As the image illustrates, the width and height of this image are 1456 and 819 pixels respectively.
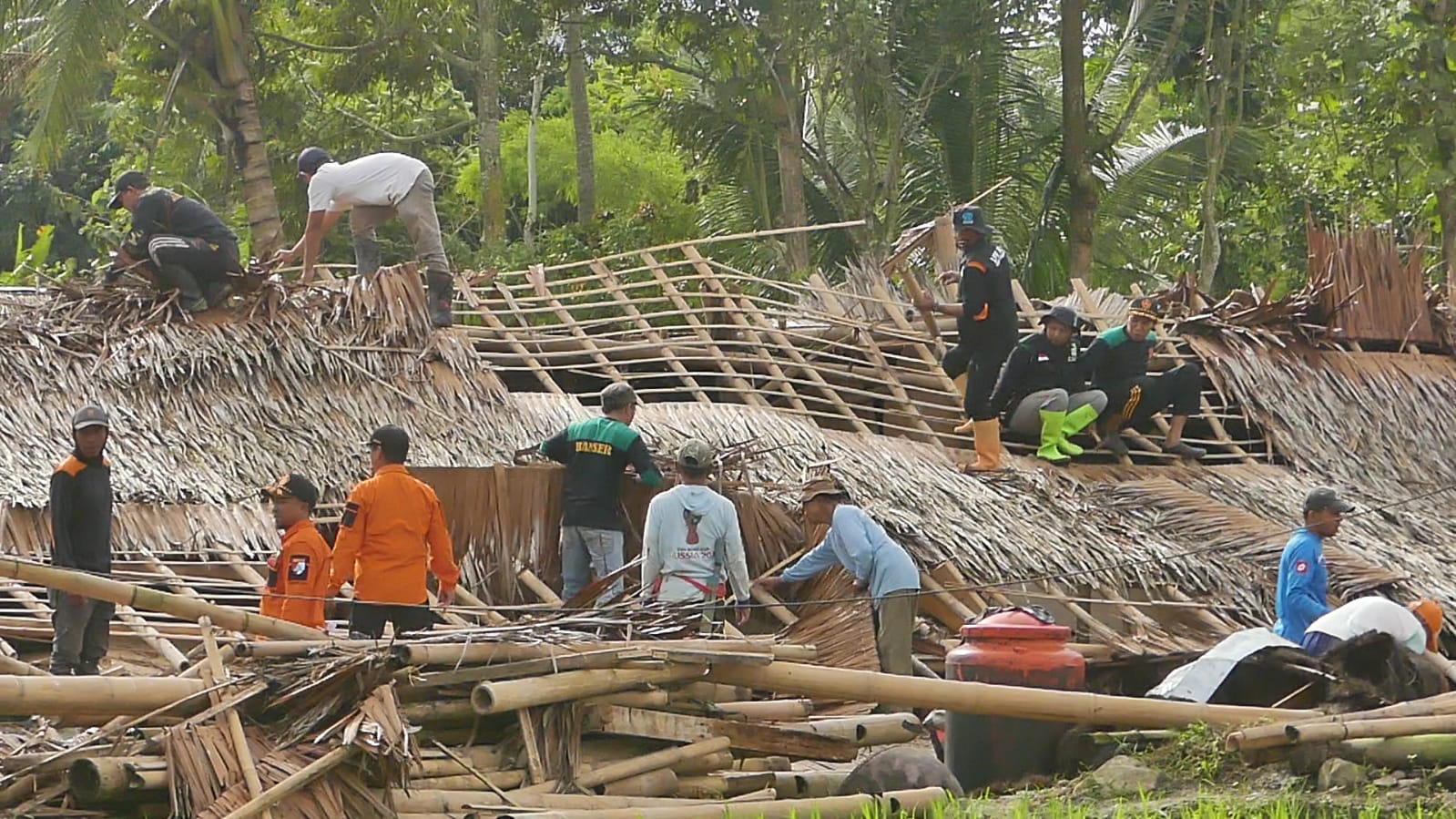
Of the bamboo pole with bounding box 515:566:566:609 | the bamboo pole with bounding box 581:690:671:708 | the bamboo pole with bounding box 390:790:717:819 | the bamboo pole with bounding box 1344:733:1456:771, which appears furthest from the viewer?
the bamboo pole with bounding box 515:566:566:609

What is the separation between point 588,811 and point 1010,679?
2.33m

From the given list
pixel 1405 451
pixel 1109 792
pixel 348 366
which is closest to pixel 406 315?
pixel 348 366

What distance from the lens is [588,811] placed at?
6363 mm

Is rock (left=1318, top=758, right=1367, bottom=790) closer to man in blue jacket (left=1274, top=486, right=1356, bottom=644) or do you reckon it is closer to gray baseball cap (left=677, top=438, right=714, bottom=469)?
man in blue jacket (left=1274, top=486, right=1356, bottom=644)

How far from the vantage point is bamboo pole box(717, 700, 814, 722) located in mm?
7484

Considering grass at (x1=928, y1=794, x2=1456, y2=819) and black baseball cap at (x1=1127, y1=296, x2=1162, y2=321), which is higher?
black baseball cap at (x1=1127, y1=296, x2=1162, y2=321)

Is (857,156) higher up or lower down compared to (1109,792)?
higher up

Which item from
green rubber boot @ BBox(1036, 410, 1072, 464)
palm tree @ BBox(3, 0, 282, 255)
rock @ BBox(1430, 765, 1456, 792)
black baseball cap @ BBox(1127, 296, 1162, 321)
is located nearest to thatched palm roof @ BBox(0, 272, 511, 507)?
green rubber boot @ BBox(1036, 410, 1072, 464)

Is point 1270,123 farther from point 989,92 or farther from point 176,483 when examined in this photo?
point 176,483

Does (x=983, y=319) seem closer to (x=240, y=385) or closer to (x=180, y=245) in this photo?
(x=240, y=385)

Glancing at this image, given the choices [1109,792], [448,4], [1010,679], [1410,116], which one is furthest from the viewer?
[448,4]

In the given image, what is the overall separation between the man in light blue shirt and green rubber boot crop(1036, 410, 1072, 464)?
2893mm

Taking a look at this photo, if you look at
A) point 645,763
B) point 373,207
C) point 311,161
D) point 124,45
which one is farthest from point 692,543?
point 124,45

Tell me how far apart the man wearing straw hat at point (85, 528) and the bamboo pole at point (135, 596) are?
1.41 meters
